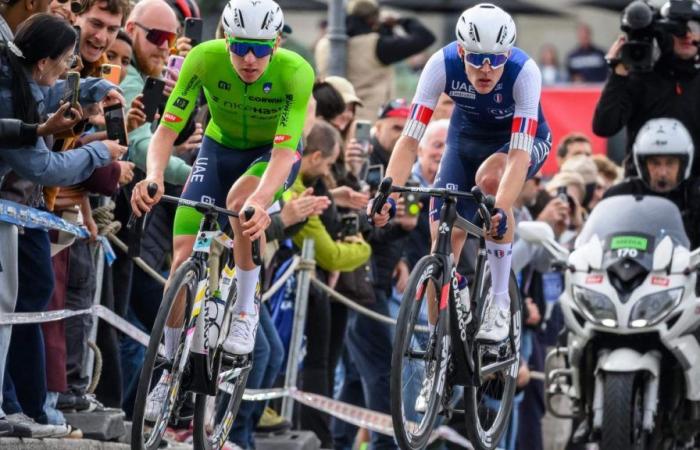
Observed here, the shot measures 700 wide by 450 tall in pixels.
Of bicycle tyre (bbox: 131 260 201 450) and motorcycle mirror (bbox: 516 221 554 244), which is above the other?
motorcycle mirror (bbox: 516 221 554 244)

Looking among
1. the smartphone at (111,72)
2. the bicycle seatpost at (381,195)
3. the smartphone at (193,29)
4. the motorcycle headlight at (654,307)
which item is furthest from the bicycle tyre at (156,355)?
the motorcycle headlight at (654,307)

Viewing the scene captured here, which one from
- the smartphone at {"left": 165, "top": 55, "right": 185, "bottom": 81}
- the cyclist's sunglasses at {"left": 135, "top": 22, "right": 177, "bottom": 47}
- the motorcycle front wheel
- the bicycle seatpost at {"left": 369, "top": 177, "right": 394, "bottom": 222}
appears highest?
the cyclist's sunglasses at {"left": 135, "top": 22, "right": 177, "bottom": 47}

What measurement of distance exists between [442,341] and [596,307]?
1950 millimetres

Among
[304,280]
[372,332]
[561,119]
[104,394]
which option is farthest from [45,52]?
[561,119]

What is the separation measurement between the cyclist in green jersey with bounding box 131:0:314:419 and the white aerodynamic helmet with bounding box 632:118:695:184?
3.52m

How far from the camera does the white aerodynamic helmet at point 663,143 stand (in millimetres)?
13062

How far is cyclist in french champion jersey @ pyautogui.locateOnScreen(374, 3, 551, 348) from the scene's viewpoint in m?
10.6


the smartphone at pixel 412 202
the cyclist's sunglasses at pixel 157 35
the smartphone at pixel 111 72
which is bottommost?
the smartphone at pixel 412 202

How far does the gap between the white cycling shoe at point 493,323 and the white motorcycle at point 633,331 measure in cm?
92

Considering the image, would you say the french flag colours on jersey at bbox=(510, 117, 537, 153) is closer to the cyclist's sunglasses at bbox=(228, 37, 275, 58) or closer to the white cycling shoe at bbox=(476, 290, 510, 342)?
the white cycling shoe at bbox=(476, 290, 510, 342)

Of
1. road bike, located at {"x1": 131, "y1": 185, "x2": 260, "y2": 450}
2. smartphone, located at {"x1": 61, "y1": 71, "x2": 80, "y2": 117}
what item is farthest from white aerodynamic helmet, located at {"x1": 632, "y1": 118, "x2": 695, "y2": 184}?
smartphone, located at {"x1": 61, "y1": 71, "x2": 80, "y2": 117}

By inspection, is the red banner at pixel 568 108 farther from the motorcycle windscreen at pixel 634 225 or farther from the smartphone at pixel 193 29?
the smartphone at pixel 193 29

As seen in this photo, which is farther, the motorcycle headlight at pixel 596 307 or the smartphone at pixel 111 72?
the motorcycle headlight at pixel 596 307

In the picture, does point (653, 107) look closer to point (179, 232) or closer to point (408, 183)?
point (408, 183)
